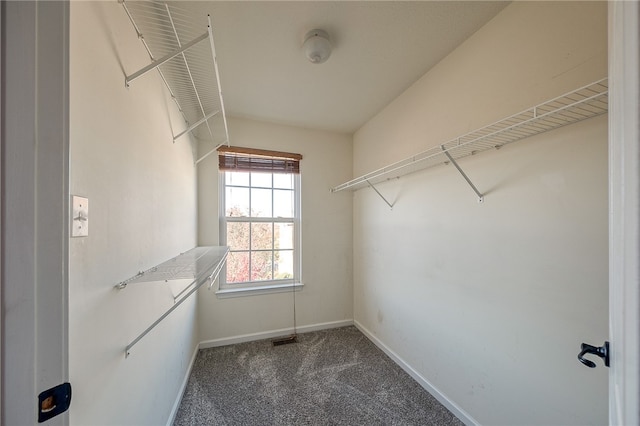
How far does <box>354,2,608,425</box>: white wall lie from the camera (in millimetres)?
1035

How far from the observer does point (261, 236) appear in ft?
9.25

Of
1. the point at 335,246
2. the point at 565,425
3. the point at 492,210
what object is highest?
the point at 492,210

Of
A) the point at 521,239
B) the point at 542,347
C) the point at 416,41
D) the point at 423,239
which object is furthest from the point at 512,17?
the point at 542,347

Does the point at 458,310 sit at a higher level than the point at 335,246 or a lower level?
lower

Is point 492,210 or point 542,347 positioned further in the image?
point 492,210

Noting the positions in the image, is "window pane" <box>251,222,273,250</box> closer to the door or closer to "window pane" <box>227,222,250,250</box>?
"window pane" <box>227,222,250,250</box>

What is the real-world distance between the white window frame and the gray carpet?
596 mm

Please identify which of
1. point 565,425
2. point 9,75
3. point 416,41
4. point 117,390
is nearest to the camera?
point 9,75

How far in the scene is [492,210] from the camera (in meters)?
1.41

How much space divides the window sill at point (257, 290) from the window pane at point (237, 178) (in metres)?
1.23

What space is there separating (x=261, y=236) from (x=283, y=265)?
0.46 metres

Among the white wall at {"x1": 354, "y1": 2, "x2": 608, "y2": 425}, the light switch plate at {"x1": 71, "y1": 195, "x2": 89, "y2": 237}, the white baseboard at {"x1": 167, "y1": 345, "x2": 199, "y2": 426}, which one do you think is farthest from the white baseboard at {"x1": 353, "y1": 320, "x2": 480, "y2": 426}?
the light switch plate at {"x1": 71, "y1": 195, "x2": 89, "y2": 237}

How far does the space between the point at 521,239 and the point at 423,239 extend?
72cm

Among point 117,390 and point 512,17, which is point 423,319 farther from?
point 512,17
